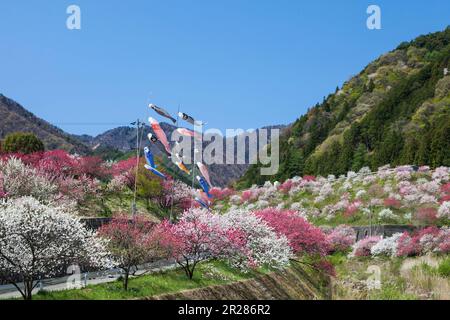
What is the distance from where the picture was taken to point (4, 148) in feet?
166

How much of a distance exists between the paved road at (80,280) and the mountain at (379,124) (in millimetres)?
50850

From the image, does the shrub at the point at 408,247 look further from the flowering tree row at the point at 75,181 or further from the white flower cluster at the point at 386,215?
the flowering tree row at the point at 75,181

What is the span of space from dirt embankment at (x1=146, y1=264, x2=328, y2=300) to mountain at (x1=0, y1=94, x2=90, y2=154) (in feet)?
370

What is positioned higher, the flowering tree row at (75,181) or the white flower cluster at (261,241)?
the flowering tree row at (75,181)

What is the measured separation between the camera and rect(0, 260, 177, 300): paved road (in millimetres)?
23016

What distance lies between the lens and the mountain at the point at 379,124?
79.8m

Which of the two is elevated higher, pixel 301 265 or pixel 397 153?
pixel 397 153

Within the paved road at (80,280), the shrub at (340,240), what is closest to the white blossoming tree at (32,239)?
the paved road at (80,280)

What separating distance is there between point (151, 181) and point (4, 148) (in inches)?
570

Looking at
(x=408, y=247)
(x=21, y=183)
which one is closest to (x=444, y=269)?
(x=408, y=247)

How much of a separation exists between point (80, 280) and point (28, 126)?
141 metres

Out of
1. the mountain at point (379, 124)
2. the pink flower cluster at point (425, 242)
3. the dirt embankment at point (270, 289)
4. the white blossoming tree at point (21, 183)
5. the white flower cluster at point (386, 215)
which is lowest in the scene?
the dirt embankment at point (270, 289)
